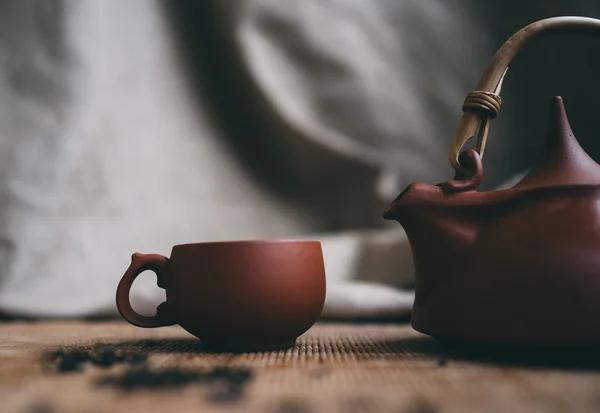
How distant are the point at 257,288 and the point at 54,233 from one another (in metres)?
0.68

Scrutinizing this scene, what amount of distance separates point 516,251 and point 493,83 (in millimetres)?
142

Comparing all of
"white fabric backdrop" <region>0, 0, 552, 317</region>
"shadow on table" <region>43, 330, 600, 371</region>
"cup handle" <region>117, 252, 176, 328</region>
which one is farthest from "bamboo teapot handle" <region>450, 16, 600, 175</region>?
"white fabric backdrop" <region>0, 0, 552, 317</region>

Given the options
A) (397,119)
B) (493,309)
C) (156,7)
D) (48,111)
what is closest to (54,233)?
(48,111)

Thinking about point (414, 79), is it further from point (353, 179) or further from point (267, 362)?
point (267, 362)

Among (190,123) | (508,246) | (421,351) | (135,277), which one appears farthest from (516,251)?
(190,123)

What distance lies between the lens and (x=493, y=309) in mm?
386

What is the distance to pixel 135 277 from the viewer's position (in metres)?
0.47

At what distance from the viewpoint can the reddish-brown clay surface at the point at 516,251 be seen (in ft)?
1.22

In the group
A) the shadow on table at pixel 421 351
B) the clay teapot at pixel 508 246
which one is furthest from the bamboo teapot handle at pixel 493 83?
the shadow on table at pixel 421 351

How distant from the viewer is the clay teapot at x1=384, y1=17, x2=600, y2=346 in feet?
1.22

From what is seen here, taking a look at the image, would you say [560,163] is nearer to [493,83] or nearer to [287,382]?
[493,83]

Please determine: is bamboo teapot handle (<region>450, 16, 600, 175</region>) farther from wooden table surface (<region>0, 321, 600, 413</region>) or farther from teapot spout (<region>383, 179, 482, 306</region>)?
wooden table surface (<region>0, 321, 600, 413</region>)

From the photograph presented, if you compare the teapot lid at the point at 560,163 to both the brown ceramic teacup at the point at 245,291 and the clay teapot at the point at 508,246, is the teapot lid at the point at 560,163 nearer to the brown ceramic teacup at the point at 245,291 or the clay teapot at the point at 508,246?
the clay teapot at the point at 508,246

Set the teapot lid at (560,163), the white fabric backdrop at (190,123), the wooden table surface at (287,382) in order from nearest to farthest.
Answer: the wooden table surface at (287,382) → the teapot lid at (560,163) → the white fabric backdrop at (190,123)
